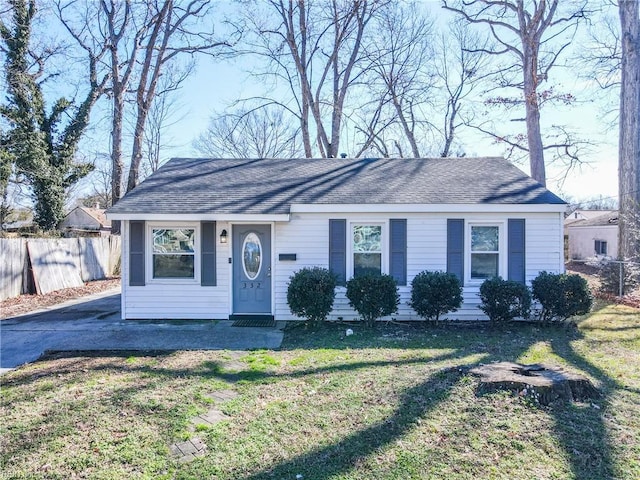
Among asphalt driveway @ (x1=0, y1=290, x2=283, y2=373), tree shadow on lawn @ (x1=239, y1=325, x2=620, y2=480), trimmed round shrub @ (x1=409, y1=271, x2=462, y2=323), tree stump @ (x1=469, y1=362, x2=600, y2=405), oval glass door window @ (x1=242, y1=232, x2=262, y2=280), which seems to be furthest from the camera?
oval glass door window @ (x1=242, y1=232, x2=262, y2=280)

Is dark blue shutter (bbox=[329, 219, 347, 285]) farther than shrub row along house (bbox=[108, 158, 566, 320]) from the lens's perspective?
Yes

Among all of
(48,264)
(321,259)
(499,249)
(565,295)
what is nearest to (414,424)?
(321,259)

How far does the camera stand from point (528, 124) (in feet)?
56.7

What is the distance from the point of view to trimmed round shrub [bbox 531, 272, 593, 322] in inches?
313

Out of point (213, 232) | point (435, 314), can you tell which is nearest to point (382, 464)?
point (435, 314)

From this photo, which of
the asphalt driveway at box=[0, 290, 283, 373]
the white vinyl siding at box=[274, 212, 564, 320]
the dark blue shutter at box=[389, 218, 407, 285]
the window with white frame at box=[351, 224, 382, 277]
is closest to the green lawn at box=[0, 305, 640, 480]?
the asphalt driveway at box=[0, 290, 283, 373]

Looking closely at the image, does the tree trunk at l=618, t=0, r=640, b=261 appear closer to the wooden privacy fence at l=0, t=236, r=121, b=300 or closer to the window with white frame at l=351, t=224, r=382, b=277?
the window with white frame at l=351, t=224, r=382, b=277

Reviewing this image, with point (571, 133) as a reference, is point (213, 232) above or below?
below

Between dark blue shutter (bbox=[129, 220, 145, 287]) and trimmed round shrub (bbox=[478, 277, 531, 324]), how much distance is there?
7.13 meters

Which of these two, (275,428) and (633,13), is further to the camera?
(633,13)

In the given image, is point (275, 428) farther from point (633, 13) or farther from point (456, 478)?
point (633, 13)

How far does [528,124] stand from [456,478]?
17529mm

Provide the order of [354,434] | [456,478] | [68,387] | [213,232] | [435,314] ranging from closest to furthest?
[456,478]
[354,434]
[68,387]
[435,314]
[213,232]

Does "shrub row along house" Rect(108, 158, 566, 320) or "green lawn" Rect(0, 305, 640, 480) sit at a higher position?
"shrub row along house" Rect(108, 158, 566, 320)
